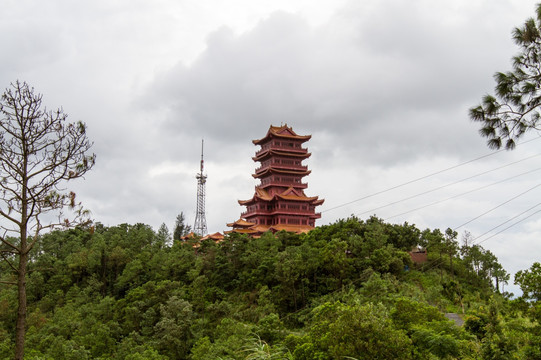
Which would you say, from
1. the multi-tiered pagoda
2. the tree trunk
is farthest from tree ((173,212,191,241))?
the tree trunk

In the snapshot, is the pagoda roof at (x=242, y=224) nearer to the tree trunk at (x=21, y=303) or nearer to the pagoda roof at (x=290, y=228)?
the pagoda roof at (x=290, y=228)

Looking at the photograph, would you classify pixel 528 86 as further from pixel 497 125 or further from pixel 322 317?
pixel 322 317

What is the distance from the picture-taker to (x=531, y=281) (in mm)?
10852

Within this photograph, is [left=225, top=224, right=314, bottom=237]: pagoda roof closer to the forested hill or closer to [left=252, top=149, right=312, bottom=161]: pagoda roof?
the forested hill

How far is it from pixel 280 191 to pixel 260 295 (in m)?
17.2

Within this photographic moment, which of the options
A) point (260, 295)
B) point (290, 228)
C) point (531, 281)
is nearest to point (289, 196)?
point (290, 228)

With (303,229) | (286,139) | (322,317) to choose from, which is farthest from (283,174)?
(322,317)

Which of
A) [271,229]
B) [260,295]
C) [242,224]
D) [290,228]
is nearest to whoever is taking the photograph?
[260,295]

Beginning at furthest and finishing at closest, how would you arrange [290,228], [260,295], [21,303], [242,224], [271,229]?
[242,224] < [271,229] < [290,228] < [260,295] < [21,303]

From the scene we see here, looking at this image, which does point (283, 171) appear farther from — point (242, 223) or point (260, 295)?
point (260, 295)

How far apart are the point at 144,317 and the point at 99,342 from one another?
3533mm

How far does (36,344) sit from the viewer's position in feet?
108

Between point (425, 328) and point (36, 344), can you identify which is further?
point (36, 344)

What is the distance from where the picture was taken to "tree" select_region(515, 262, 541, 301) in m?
10.8
